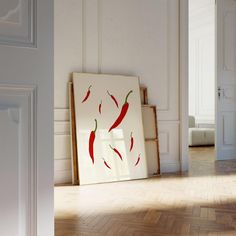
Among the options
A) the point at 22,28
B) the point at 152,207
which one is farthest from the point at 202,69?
the point at 22,28

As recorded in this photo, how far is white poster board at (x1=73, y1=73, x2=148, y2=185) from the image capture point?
4066 millimetres

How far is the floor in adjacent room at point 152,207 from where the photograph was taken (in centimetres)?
241

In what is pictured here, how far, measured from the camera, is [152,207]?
2.99 m

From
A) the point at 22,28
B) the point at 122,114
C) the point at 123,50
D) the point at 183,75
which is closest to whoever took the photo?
the point at 22,28

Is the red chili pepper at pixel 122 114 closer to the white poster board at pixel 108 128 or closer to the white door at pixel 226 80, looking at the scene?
the white poster board at pixel 108 128

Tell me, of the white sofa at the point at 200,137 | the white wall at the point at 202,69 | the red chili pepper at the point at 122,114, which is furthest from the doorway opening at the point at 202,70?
the red chili pepper at the point at 122,114

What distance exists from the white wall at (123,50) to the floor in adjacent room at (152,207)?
69cm

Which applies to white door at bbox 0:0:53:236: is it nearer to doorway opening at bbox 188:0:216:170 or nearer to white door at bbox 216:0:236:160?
white door at bbox 216:0:236:160

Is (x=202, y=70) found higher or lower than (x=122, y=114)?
higher

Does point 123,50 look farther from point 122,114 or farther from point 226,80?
point 226,80

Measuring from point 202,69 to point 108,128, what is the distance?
6479mm

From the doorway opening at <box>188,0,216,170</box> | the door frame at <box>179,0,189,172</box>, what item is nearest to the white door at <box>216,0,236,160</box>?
the door frame at <box>179,0,189,172</box>

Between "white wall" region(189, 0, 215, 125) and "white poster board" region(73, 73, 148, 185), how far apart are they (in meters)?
5.73

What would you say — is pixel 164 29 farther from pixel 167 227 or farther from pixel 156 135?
pixel 167 227
